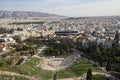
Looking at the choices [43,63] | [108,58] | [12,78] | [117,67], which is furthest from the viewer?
[43,63]

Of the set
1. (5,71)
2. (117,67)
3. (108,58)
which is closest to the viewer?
(5,71)

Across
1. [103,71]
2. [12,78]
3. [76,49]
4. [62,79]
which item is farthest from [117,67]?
[76,49]

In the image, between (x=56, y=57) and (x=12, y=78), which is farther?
(x=56, y=57)

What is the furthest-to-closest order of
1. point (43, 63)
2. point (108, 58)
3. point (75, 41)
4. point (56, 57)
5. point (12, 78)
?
point (75, 41) < point (56, 57) < point (43, 63) < point (108, 58) < point (12, 78)

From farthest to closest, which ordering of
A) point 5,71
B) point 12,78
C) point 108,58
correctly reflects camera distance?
point 108,58, point 5,71, point 12,78

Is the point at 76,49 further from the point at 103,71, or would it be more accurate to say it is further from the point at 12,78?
the point at 12,78

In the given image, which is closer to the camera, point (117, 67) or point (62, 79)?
point (62, 79)

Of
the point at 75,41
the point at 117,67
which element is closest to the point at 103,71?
the point at 117,67

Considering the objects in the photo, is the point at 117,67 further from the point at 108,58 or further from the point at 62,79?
the point at 62,79
